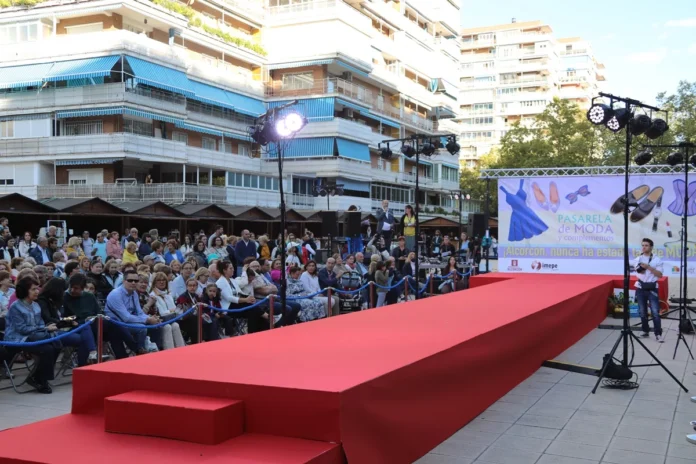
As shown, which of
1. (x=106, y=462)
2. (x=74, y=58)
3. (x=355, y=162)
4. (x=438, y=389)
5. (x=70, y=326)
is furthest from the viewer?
(x=355, y=162)

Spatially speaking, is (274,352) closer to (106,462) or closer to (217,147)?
(106,462)

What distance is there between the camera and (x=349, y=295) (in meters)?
14.4

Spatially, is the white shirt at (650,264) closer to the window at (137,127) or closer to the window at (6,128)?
the window at (137,127)

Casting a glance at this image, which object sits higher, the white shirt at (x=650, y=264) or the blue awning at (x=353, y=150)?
the blue awning at (x=353, y=150)

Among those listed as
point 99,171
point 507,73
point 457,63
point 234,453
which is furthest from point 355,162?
point 507,73

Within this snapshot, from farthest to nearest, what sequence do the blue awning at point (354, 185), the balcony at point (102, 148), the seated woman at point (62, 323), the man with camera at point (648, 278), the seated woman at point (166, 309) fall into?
the blue awning at point (354, 185)
the balcony at point (102, 148)
the man with camera at point (648, 278)
the seated woman at point (166, 309)
the seated woman at point (62, 323)

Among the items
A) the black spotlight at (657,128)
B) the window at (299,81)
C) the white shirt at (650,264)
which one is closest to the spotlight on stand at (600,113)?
the black spotlight at (657,128)

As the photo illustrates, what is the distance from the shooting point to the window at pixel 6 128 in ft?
119

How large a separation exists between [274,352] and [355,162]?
3980 centimetres

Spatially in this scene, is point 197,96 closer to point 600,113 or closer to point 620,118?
point 600,113

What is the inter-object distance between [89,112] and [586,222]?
24956mm

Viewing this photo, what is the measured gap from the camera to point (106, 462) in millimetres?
4289

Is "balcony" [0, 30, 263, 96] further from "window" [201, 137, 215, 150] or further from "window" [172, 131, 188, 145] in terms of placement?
"window" [201, 137, 215, 150]

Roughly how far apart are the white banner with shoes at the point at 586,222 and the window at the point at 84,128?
23.3 m
